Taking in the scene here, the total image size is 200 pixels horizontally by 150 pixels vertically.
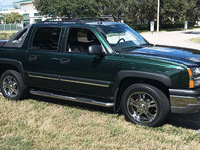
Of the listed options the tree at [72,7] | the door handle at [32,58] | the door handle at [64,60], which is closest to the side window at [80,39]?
the door handle at [64,60]

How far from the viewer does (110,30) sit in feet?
17.5

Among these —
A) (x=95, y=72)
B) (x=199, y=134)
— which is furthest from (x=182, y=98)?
(x=95, y=72)

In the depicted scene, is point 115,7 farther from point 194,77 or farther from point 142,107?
point 194,77

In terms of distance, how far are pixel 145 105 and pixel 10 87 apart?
10.5ft

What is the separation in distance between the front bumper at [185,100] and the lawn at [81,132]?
0.42 m

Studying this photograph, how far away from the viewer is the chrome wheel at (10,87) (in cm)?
627

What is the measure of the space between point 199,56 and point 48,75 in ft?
9.23

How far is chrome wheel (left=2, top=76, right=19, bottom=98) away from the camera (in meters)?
6.27

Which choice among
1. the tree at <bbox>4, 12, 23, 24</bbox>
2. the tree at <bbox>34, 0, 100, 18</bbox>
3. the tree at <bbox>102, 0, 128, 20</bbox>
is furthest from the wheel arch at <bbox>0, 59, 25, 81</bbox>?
the tree at <bbox>4, 12, 23, 24</bbox>

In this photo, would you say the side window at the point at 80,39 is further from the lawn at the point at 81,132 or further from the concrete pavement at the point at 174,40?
the concrete pavement at the point at 174,40

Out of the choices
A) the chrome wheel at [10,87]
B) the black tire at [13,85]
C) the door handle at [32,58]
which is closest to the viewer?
the door handle at [32,58]

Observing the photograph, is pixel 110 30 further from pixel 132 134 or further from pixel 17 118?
pixel 17 118

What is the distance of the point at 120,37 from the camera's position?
5363 millimetres

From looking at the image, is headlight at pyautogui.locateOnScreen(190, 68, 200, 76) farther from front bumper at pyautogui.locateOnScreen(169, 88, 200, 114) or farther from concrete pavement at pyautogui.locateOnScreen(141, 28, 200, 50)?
concrete pavement at pyautogui.locateOnScreen(141, 28, 200, 50)
